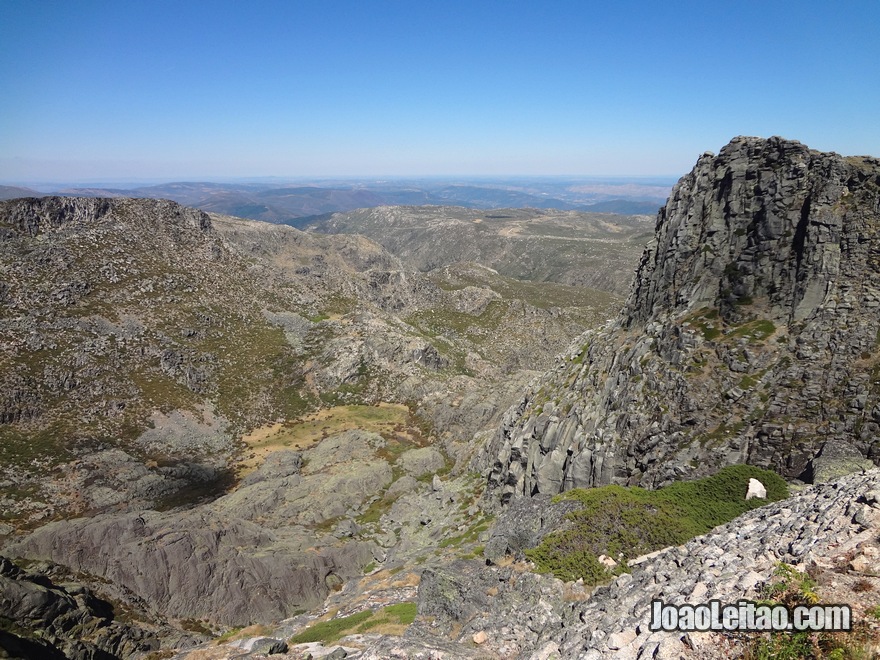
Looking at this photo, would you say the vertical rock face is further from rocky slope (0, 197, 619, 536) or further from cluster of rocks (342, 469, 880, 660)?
rocky slope (0, 197, 619, 536)

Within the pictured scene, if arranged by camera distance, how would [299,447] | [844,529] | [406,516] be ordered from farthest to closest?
[299,447], [406,516], [844,529]

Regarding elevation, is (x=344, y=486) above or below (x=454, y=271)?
below

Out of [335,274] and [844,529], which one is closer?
[844,529]

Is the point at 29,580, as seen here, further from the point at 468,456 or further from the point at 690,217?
the point at 690,217

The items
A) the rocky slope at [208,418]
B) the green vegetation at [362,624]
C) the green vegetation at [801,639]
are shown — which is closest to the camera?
the green vegetation at [801,639]

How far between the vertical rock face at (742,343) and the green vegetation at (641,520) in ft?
9.28

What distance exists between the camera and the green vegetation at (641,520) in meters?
20.3

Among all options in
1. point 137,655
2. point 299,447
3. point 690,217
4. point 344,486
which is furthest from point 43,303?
point 690,217

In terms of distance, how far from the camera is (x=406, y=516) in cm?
4994

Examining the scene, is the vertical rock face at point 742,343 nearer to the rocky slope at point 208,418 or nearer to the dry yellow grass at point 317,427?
the rocky slope at point 208,418

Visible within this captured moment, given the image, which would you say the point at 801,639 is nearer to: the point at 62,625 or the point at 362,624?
the point at 362,624

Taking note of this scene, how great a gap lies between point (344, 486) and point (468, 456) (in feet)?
54.1

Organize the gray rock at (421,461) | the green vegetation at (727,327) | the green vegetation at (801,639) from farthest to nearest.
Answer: the gray rock at (421,461) < the green vegetation at (727,327) < the green vegetation at (801,639)

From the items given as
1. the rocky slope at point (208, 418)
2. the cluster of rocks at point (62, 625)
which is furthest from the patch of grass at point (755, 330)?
the cluster of rocks at point (62, 625)
